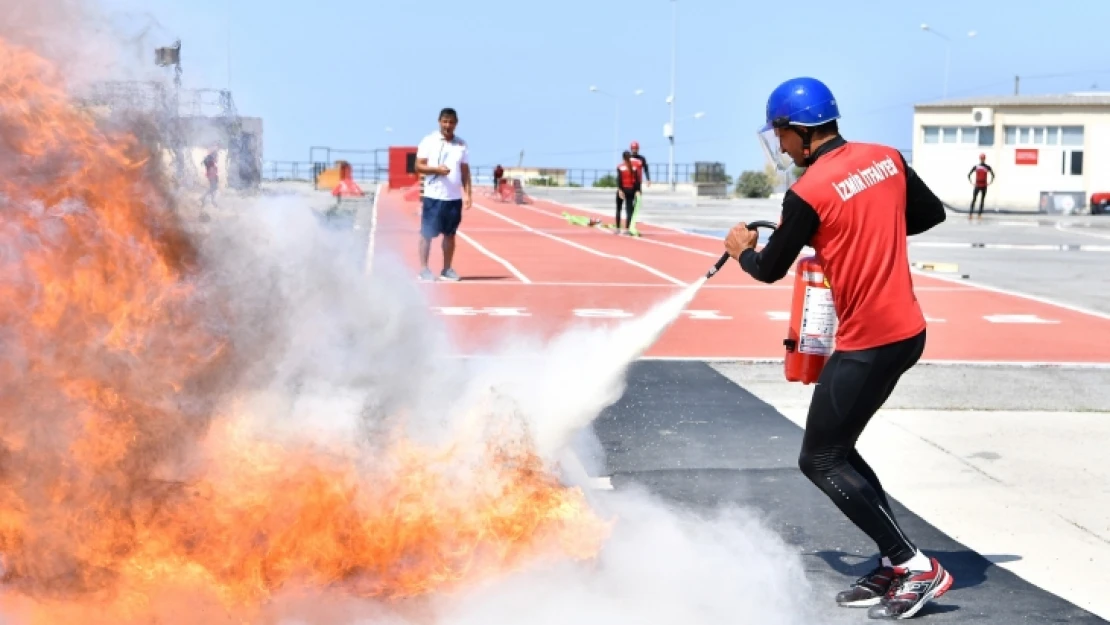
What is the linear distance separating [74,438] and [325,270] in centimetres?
181

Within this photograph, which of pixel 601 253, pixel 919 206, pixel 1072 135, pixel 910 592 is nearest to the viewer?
pixel 910 592

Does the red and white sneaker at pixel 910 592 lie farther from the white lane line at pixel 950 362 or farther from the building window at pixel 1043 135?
the building window at pixel 1043 135

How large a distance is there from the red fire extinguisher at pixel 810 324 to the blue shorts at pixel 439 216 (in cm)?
1161

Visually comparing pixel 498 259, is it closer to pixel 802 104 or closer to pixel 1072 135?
pixel 802 104

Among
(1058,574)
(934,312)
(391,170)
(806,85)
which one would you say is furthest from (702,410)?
(391,170)

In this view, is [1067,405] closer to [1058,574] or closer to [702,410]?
[702,410]

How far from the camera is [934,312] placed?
1576cm

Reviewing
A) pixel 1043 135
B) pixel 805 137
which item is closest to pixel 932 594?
pixel 805 137

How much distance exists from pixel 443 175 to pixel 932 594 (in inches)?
482

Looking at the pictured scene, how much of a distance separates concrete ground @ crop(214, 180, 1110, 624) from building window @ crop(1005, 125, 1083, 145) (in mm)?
46296

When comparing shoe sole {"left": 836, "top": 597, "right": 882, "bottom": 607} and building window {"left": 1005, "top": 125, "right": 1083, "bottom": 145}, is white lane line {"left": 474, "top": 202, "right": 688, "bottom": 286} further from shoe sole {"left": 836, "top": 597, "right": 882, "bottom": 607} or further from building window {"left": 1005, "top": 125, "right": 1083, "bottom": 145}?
building window {"left": 1005, "top": 125, "right": 1083, "bottom": 145}

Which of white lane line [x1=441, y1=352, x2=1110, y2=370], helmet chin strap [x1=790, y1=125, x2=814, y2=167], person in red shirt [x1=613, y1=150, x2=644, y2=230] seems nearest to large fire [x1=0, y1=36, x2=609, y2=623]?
helmet chin strap [x1=790, y1=125, x2=814, y2=167]

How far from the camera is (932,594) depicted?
552 cm

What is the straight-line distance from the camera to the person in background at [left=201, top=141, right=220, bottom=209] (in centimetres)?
557
